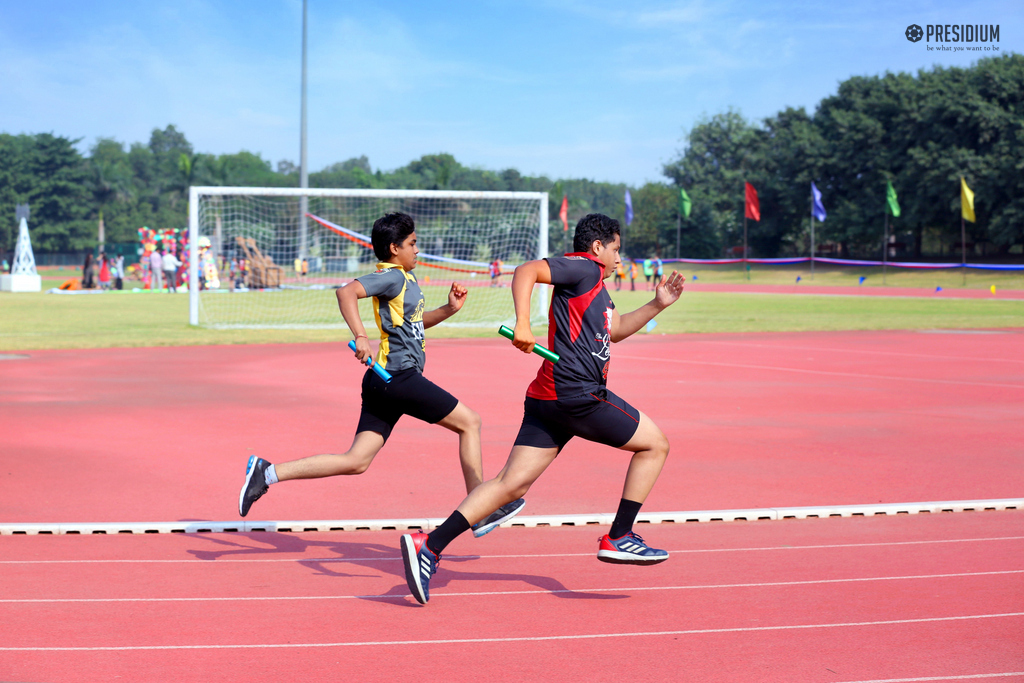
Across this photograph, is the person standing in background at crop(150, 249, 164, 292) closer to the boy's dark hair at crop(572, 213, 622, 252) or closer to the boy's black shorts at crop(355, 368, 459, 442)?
the boy's black shorts at crop(355, 368, 459, 442)

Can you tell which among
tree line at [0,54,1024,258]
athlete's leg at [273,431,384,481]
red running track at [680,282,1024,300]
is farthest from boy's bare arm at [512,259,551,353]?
tree line at [0,54,1024,258]

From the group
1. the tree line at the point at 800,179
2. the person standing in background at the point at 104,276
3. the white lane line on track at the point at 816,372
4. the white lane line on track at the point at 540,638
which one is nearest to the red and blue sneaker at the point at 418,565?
the white lane line on track at the point at 540,638

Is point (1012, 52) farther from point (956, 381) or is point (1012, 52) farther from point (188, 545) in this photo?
point (188, 545)

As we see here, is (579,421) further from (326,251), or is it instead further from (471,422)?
(326,251)

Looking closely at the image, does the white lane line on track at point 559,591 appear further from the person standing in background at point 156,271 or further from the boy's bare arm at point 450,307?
the person standing in background at point 156,271

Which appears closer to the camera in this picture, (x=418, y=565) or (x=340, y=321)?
(x=418, y=565)

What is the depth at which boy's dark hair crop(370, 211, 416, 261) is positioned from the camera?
5.60 meters

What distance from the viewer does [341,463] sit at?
5.51 m

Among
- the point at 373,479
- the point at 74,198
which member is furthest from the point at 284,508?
the point at 74,198

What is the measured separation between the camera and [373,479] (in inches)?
298

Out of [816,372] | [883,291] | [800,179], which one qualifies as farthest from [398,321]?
[800,179]

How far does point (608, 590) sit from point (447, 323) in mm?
21815

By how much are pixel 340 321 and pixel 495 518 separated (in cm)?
2131

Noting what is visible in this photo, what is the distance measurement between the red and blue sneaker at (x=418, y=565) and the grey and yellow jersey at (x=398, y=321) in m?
1.15
